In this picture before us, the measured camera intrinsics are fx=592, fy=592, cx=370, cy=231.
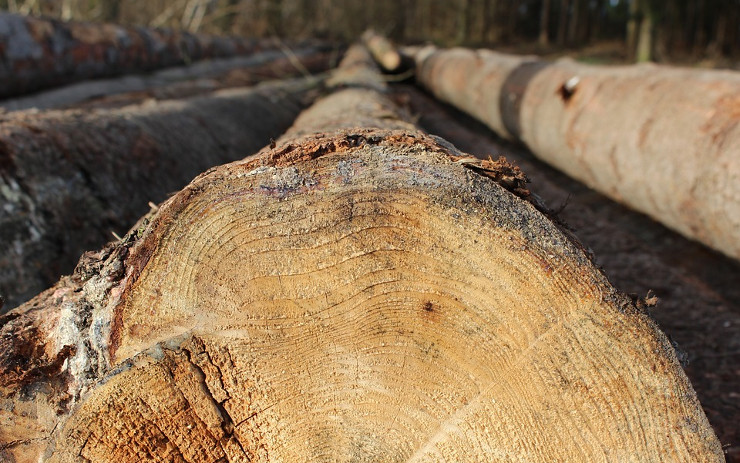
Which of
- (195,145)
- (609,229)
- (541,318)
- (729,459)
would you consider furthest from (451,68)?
(541,318)

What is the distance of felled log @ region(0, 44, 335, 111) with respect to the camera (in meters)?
3.74

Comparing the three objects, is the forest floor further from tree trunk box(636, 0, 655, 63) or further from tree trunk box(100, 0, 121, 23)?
tree trunk box(100, 0, 121, 23)

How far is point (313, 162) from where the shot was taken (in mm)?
1112

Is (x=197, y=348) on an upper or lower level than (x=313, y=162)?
lower

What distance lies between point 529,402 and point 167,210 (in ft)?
2.39

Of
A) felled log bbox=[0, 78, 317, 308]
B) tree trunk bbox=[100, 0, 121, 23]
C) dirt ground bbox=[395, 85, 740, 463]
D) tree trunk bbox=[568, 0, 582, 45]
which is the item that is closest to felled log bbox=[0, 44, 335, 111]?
felled log bbox=[0, 78, 317, 308]

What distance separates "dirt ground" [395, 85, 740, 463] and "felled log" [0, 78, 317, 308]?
155cm

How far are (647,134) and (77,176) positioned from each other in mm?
2925

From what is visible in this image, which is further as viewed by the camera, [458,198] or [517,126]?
[517,126]

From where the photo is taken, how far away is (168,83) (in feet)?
16.3

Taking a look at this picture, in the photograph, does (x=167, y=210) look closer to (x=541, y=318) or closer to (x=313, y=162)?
(x=313, y=162)

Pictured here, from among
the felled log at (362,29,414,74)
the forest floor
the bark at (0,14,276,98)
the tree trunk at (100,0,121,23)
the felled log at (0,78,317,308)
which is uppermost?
the tree trunk at (100,0,121,23)

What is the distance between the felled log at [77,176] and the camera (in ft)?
6.61

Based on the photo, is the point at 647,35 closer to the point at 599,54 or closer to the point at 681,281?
the point at 599,54
